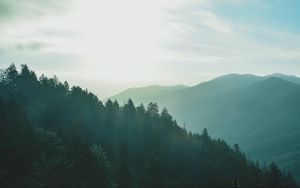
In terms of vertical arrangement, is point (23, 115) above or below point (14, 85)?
below

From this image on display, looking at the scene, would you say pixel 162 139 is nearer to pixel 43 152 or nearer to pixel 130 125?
pixel 130 125

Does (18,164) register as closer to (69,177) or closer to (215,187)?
(69,177)

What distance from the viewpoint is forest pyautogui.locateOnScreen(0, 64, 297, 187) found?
95750 millimetres

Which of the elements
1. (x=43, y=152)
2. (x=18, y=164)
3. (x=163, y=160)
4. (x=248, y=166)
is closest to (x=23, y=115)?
(x=43, y=152)

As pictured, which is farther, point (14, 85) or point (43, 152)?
point (14, 85)

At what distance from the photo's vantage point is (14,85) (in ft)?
519

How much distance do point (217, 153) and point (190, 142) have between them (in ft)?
35.9

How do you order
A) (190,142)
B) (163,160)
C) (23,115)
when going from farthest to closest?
(190,142) → (163,160) → (23,115)

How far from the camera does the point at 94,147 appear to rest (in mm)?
123625

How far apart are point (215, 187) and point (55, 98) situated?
72.7 metres

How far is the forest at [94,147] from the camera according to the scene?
3770 inches

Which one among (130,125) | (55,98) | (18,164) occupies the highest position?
(55,98)

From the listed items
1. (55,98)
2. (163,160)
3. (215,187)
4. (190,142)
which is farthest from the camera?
(190,142)

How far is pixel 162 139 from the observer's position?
160500 millimetres
